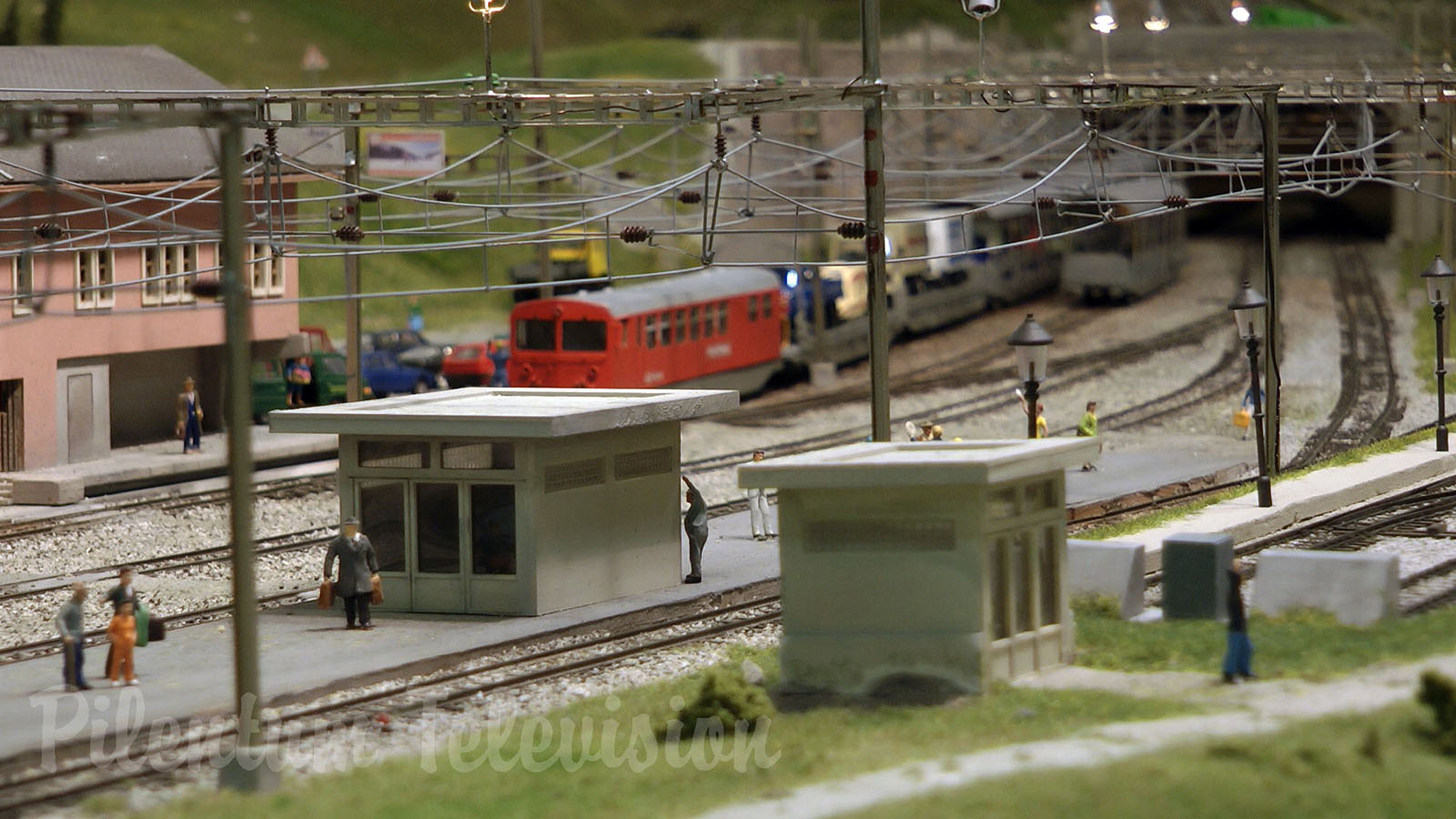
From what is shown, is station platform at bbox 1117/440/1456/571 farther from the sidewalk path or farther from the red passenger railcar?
the red passenger railcar

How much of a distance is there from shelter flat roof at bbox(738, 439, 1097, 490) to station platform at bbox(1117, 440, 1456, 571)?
234 inches

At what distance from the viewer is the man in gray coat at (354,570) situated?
22.2m

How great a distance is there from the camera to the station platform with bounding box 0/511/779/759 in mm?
18062

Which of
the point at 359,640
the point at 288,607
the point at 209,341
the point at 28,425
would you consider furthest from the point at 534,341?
the point at 359,640

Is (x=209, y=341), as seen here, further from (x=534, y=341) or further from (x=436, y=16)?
(x=436, y=16)

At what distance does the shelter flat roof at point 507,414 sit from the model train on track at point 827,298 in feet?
13.3

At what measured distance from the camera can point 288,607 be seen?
2445 cm

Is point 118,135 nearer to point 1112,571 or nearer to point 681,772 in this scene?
point 1112,571

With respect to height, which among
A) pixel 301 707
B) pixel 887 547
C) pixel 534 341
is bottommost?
pixel 301 707

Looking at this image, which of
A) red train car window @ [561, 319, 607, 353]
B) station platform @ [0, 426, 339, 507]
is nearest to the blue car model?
station platform @ [0, 426, 339, 507]

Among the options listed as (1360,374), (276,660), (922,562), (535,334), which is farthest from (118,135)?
(1360,374)

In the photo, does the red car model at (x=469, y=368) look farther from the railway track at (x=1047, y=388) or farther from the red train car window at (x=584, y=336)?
the railway track at (x=1047, y=388)

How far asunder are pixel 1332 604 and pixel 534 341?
899 inches

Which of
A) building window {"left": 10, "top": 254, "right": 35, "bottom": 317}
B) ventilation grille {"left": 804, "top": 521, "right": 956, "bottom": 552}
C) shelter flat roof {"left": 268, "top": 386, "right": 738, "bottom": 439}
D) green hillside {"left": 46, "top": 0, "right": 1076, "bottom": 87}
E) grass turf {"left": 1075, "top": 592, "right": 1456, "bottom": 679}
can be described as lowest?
grass turf {"left": 1075, "top": 592, "right": 1456, "bottom": 679}
